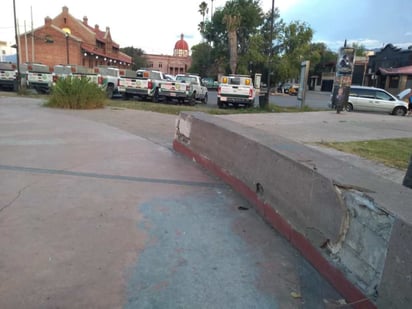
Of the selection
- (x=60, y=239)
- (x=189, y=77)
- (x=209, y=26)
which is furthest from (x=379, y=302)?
(x=209, y=26)

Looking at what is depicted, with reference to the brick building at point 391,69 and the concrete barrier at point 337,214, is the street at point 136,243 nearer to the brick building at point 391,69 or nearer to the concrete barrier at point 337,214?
the concrete barrier at point 337,214

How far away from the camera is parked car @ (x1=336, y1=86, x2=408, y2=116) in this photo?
2134cm

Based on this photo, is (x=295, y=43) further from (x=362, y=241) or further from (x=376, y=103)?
(x=362, y=241)

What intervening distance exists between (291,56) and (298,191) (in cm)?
5310

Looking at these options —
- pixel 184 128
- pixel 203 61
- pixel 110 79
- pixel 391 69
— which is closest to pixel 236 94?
pixel 110 79

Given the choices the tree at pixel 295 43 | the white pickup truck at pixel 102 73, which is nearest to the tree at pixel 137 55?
the tree at pixel 295 43

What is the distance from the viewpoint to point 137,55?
98500 mm

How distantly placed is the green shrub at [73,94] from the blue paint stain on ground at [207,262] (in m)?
11.9

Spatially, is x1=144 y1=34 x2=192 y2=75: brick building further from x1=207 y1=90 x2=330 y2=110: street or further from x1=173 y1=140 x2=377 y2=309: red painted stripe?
x1=173 y1=140 x2=377 y2=309: red painted stripe

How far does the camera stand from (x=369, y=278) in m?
2.46

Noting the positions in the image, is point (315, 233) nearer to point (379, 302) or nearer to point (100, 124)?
point (379, 302)

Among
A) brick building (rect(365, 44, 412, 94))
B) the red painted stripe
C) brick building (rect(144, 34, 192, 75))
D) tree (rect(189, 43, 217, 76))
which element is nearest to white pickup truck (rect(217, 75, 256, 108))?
the red painted stripe

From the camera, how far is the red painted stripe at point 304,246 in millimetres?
2615

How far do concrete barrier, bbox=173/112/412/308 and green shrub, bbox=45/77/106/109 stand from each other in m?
11.8
